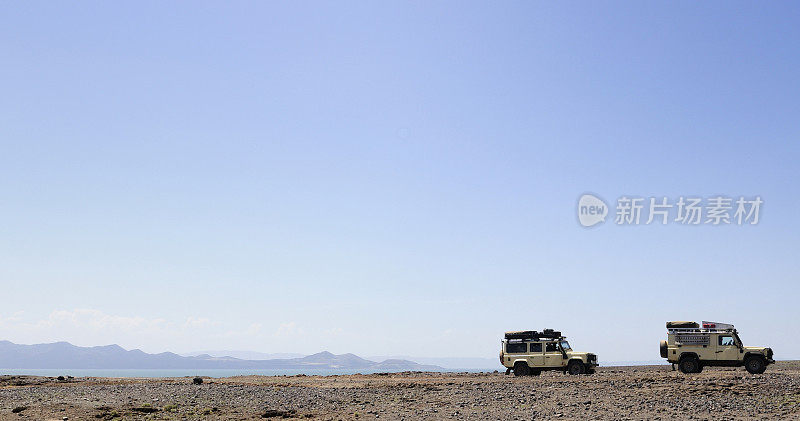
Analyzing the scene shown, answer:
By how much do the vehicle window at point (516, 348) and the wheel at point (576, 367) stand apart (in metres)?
3.15

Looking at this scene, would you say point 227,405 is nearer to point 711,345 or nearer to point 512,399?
point 512,399

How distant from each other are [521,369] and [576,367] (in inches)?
148

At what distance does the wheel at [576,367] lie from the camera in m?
41.0

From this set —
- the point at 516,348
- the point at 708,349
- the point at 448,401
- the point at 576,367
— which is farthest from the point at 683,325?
the point at 448,401

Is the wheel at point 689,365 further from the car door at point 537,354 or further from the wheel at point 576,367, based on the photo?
the car door at point 537,354

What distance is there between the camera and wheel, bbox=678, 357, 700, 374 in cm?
3966

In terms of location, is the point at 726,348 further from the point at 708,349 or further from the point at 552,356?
the point at 552,356

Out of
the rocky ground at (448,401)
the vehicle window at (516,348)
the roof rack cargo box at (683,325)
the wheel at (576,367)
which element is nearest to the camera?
the rocky ground at (448,401)

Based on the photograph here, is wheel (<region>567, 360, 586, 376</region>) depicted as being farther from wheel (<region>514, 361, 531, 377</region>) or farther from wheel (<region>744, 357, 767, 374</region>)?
wheel (<region>744, 357, 767, 374</region>)

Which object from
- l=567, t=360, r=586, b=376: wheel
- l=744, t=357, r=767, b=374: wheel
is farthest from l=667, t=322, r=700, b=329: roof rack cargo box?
l=567, t=360, r=586, b=376: wheel

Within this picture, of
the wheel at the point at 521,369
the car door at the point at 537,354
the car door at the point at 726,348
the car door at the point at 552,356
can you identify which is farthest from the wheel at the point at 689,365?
the wheel at the point at 521,369

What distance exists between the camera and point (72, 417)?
83.9ft

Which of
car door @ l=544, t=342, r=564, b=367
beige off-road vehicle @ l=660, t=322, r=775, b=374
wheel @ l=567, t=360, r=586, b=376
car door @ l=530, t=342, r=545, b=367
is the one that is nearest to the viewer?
beige off-road vehicle @ l=660, t=322, r=775, b=374

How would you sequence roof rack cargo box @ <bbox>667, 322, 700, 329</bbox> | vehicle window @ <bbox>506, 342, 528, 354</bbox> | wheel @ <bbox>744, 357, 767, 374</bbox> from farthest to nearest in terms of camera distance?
vehicle window @ <bbox>506, 342, 528, 354</bbox> → roof rack cargo box @ <bbox>667, 322, 700, 329</bbox> → wheel @ <bbox>744, 357, 767, 374</bbox>
